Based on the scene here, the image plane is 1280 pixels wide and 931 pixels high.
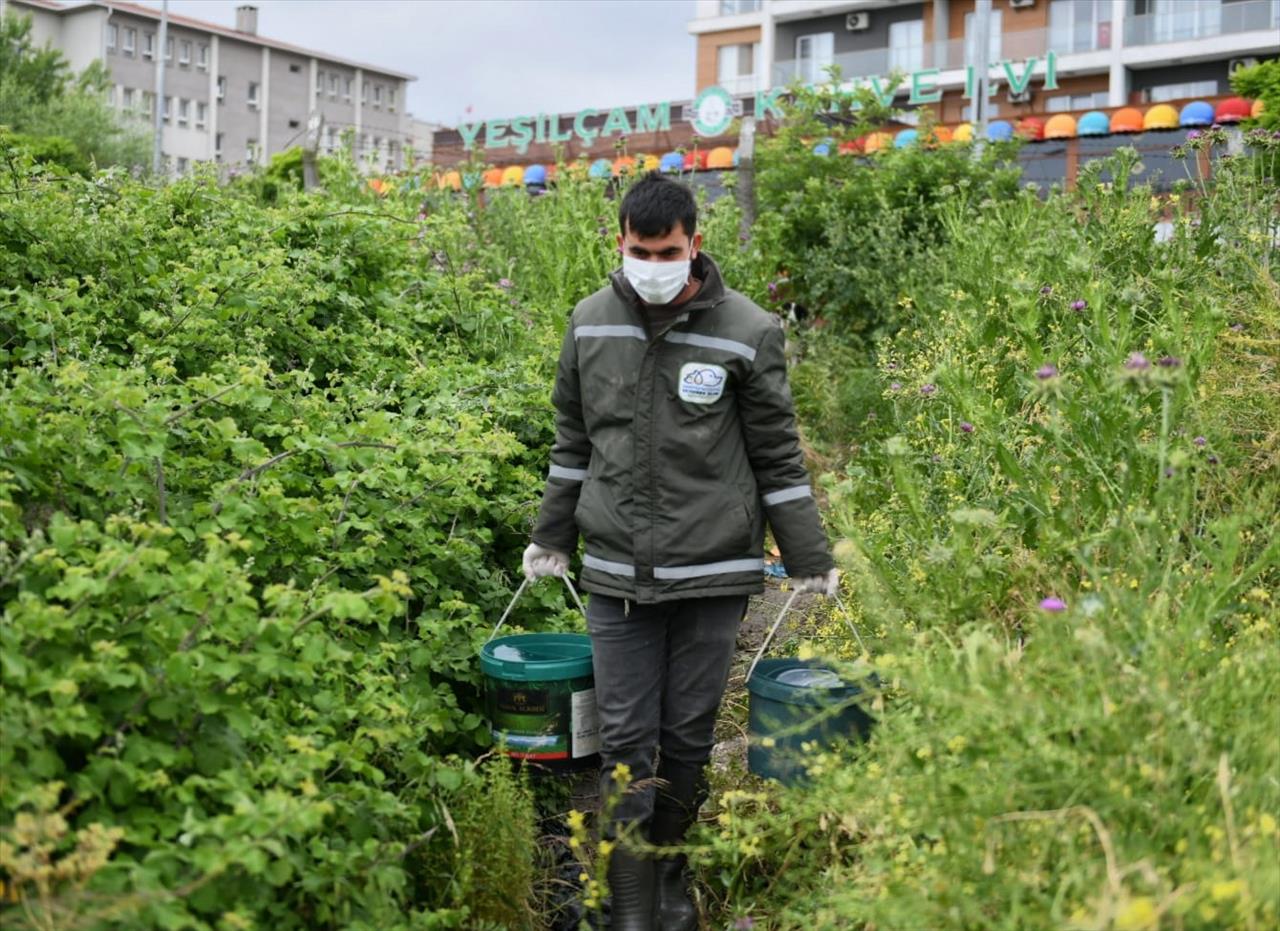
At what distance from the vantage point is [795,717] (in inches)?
152

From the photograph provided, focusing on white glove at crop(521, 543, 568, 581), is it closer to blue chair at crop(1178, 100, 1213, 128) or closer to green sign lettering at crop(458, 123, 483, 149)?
blue chair at crop(1178, 100, 1213, 128)

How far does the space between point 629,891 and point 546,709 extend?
591mm

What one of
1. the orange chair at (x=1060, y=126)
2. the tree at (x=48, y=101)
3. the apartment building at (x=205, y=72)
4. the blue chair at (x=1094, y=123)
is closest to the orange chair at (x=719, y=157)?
the orange chair at (x=1060, y=126)

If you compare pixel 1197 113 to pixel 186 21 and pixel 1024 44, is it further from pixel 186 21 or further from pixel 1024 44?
pixel 186 21

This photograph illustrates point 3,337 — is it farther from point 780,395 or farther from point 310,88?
point 310,88

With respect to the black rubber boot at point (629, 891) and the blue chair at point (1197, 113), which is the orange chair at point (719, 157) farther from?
the black rubber boot at point (629, 891)

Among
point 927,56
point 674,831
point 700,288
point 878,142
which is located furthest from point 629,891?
point 927,56

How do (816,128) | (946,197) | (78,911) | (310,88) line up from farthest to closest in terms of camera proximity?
(310,88) < (816,128) < (946,197) < (78,911)

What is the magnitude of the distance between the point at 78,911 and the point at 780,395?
2.13 meters

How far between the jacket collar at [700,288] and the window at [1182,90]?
37.9 metres

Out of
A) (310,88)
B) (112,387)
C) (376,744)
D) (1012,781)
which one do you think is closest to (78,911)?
(376,744)

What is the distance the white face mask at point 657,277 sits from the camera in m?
3.77

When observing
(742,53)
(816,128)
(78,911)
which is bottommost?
(78,911)

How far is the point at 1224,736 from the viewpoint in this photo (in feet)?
9.14
